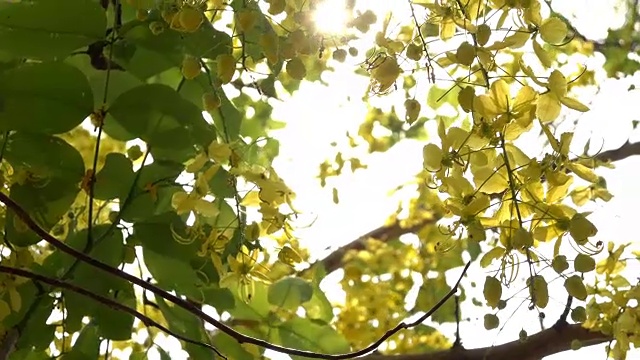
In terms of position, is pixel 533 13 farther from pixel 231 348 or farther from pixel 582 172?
pixel 231 348

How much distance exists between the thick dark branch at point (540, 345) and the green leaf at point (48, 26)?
0.46 meters

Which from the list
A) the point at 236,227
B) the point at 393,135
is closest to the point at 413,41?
the point at 236,227

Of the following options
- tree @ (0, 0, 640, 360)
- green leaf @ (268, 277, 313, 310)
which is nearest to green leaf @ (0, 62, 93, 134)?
tree @ (0, 0, 640, 360)

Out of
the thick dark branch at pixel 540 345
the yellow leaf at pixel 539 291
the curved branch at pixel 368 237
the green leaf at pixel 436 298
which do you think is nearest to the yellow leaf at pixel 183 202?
the yellow leaf at pixel 539 291

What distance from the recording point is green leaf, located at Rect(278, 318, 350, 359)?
62 cm

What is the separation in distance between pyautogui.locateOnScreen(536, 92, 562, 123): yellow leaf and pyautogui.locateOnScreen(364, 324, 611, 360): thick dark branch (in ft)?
1.11

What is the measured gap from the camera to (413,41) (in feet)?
1.54

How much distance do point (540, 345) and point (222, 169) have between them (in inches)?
14.1

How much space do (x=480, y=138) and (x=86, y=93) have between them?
23 cm

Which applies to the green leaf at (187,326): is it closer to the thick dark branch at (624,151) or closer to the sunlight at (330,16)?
the sunlight at (330,16)

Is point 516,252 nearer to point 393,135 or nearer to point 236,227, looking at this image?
point 236,227

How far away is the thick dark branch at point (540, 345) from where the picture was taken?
2.33 ft

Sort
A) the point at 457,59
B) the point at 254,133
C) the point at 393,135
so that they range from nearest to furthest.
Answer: the point at 457,59, the point at 254,133, the point at 393,135

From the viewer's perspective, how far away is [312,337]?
626 mm
